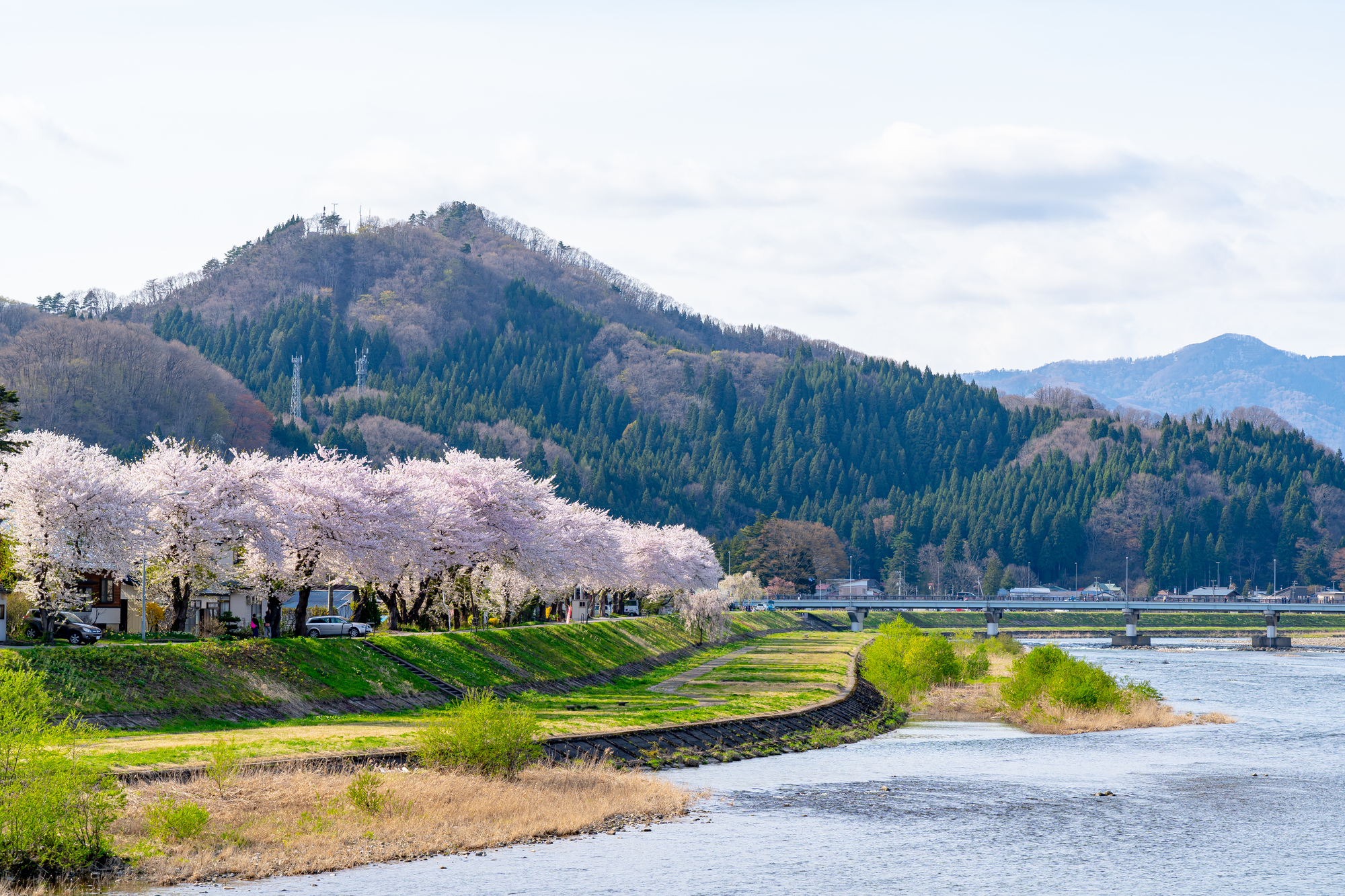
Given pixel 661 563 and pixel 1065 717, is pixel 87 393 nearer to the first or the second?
pixel 661 563

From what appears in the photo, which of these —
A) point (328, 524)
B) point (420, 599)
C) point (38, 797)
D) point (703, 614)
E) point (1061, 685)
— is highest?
point (328, 524)

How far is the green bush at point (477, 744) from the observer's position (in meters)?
39.3

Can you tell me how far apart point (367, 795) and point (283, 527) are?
34500 millimetres

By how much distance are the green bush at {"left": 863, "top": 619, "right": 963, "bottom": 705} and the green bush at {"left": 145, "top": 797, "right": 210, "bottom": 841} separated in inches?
2499

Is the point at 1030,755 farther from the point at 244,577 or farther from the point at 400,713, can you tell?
the point at 244,577

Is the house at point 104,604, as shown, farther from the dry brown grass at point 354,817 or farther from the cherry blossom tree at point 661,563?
A: the cherry blossom tree at point 661,563

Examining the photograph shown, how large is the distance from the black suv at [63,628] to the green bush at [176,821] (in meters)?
26.8

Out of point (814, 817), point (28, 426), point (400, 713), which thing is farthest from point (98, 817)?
point (28, 426)

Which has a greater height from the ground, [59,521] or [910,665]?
[59,521]

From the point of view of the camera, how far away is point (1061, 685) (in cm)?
7356

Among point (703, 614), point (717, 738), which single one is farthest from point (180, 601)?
point (703, 614)

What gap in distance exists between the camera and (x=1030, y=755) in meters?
58.8

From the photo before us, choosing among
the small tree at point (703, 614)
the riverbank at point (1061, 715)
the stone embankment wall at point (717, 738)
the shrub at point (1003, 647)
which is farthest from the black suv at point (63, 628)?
the shrub at point (1003, 647)

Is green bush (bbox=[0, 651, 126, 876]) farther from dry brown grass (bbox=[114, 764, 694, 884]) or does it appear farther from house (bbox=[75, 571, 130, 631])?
house (bbox=[75, 571, 130, 631])
